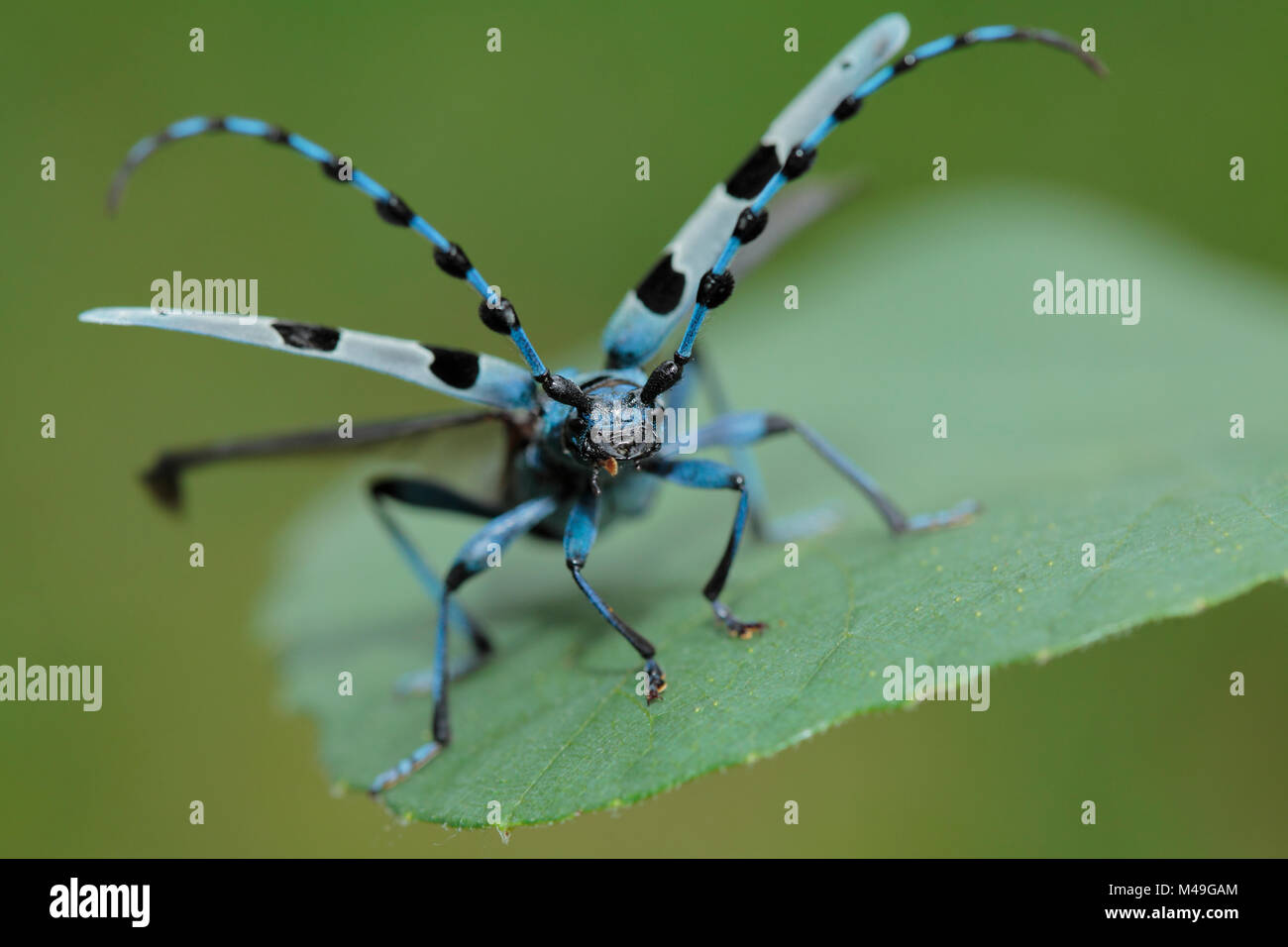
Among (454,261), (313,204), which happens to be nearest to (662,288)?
(454,261)

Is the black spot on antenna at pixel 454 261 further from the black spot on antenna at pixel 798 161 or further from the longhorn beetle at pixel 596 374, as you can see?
the black spot on antenna at pixel 798 161

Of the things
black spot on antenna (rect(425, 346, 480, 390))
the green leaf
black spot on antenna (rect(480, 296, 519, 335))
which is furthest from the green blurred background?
black spot on antenna (rect(480, 296, 519, 335))

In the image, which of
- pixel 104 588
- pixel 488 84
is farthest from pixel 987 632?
pixel 488 84

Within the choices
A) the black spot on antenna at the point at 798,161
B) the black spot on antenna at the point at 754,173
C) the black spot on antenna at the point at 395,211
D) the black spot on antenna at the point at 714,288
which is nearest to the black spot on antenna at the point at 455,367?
the black spot on antenna at the point at 395,211

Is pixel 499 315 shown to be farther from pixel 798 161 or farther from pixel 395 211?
pixel 798 161
